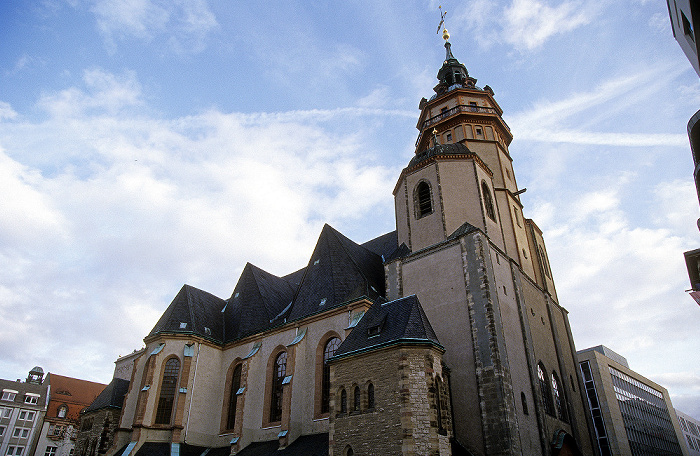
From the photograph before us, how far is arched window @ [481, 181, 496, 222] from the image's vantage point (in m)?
23.8

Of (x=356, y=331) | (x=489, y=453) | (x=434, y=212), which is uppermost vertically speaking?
(x=434, y=212)

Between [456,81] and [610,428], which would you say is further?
[610,428]

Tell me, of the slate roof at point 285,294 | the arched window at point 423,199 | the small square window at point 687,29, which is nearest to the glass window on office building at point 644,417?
the slate roof at point 285,294

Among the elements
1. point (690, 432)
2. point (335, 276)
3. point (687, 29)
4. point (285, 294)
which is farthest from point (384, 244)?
point (690, 432)

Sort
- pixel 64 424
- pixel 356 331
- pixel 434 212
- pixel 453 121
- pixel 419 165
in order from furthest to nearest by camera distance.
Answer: pixel 64 424, pixel 453 121, pixel 419 165, pixel 434 212, pixel 356 331

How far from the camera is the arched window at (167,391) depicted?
24547 mm

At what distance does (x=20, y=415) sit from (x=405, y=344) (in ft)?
156

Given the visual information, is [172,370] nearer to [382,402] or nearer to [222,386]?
[222,386]

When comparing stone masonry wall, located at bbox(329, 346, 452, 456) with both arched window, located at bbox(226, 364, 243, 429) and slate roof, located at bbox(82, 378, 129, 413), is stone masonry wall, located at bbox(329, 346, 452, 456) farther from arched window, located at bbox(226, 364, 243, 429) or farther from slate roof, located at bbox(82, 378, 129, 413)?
slate roof, located at bbox(82, 378, 129, 413)

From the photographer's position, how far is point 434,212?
76.7 ft

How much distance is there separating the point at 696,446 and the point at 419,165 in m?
62.5

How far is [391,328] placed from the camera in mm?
17562

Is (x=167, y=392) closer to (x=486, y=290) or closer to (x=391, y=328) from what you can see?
(x=391, y=328)

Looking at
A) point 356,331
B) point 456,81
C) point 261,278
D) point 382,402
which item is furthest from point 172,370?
point 456,81
